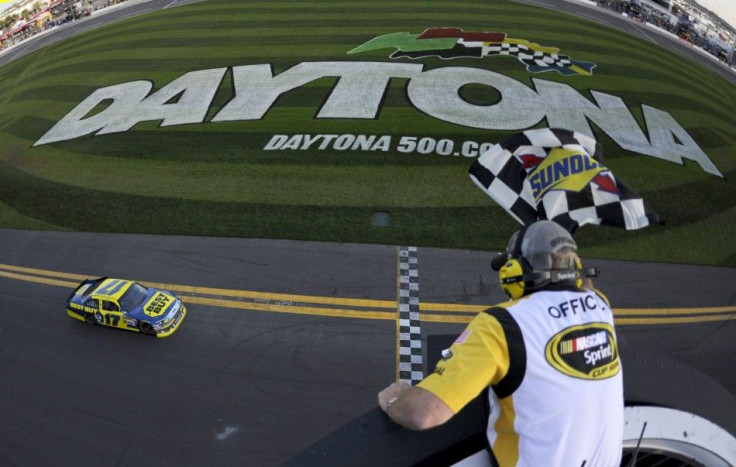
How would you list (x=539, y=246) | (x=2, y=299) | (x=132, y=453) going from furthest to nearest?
(x=2, y=299)
(x=132, y=453)
(x=539, y=246)

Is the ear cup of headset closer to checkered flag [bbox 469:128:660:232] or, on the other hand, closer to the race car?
checkered flag [bbox 469:128:660:232]

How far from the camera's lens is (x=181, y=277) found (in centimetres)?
1734

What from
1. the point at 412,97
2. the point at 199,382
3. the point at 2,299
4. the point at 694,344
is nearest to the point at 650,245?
the point at 694,344

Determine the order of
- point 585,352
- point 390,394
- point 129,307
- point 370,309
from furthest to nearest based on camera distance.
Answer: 1. point 370,309
2. point 129,307
3. point 390,394
4. point 585,352

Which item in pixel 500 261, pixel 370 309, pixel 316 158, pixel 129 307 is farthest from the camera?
pixel 316 158

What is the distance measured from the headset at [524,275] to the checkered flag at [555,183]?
3642mm

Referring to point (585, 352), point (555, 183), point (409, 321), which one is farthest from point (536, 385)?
point (409, 321)

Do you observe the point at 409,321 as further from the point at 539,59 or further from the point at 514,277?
the point at 539,59

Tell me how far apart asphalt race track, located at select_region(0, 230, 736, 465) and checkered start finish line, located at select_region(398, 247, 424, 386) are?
0.80 ft

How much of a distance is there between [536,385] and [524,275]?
27.7 inches

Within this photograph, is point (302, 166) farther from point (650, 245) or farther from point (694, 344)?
point (694, 344)

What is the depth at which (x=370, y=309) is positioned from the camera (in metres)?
15.9

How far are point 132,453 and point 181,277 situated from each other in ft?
20.2

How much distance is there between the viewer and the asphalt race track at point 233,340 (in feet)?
41.8
